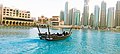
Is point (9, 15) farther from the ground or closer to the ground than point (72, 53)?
farther from the ground

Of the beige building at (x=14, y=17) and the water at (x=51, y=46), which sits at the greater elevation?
the beige building at (x=14, y=17)

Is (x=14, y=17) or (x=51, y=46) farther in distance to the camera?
(x=14, y=17)

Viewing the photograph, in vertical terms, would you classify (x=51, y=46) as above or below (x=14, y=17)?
below

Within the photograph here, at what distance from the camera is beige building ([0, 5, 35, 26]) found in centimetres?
12564

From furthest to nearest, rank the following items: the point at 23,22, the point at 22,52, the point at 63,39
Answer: the point at 23,22
the point at 63,39
the point at 22,52

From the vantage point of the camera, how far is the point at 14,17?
131 meters

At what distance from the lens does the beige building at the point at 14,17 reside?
4947 inches

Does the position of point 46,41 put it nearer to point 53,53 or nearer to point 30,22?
point 53,53

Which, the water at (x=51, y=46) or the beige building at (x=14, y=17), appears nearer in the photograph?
the water at (x=51, y=46)

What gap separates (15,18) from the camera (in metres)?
132

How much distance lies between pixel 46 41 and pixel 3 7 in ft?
318

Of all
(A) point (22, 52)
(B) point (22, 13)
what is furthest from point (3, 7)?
(A) point (22, 52)

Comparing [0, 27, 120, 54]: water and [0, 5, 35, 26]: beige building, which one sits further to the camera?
[0, 5, 35, 26]: beige building

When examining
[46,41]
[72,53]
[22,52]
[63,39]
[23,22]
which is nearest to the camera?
[22,52]
